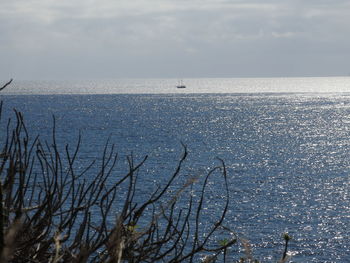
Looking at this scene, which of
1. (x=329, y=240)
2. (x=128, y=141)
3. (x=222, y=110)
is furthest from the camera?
(x=222, y=110)

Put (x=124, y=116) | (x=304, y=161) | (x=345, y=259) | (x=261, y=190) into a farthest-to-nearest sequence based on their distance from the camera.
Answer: (x=124, y=116)
(x=304, y=161)
(x=261, y=190)
(x=345, y=259)

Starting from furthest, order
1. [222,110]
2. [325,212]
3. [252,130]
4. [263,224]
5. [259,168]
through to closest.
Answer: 1. [222,110]
2. [252,130]
3. [259,168]
4. [325,212]
5. [263,224]

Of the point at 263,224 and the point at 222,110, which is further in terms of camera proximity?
the point at 222,110

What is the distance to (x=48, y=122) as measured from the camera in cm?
14425

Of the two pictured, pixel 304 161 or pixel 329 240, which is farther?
pixel 304 161

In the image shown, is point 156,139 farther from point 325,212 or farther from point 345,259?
point 345,259

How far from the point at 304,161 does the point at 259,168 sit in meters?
9.68

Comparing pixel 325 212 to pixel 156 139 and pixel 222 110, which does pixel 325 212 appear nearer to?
pixel 156 139

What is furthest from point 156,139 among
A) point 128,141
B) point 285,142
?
point 285,142

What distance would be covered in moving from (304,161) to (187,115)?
82.4 m

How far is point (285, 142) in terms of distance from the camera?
109 meters

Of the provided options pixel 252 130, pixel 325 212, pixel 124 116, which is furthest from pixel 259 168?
pixel 124 116

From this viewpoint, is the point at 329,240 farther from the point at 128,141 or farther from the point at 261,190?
the point at 128,141

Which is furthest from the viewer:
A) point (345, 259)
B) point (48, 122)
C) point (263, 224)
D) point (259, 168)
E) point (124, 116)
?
point (124, 116)
